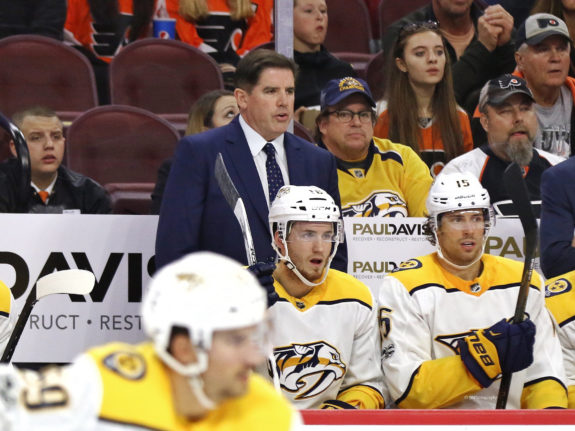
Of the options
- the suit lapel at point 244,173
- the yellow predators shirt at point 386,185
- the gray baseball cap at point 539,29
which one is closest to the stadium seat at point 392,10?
the gray baseball cap at point 539,29

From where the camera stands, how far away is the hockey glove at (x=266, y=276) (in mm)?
3029

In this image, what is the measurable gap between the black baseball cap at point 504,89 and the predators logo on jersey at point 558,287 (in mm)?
965

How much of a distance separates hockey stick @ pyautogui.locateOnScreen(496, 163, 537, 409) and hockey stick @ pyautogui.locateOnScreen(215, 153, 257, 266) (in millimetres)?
788

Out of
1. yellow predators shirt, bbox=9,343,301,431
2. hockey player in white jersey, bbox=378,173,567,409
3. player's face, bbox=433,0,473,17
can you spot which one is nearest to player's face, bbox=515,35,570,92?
player's face, bbox=433,0,473,17

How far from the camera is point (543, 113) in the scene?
4555 millimetres

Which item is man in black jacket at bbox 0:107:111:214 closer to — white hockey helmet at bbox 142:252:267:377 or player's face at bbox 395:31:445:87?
player's face at bbox 395:31:445:87

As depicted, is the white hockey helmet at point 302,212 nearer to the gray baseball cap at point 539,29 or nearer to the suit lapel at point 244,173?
the suit lapel at point 244,173

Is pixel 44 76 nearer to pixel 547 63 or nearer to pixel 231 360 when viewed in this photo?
pixel 547 63

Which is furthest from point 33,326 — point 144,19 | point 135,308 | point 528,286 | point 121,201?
point 144,19

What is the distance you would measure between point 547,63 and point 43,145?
2.19 metres

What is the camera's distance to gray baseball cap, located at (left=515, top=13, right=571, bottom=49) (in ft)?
15.1

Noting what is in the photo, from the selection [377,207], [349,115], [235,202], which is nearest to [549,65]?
[349,115]

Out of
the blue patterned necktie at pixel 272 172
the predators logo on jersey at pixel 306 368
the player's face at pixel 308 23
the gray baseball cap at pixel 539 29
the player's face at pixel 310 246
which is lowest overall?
the predators logo on jersey at pixel 306 368

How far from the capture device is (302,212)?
3279 mm
